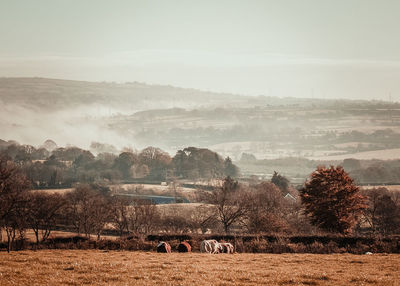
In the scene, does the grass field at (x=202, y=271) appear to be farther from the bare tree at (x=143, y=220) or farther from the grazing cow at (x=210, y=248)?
the bare tree at (x=143, y=220)

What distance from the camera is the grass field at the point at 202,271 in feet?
74.6

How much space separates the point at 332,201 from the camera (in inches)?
2522

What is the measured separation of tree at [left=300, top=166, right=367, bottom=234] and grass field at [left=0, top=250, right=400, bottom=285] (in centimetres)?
3119

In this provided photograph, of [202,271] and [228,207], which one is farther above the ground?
[202,271]

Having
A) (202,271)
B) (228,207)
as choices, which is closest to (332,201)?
(228,207)

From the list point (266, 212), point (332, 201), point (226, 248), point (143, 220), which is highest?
point (226, 248)

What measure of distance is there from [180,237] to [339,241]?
14.9 metres

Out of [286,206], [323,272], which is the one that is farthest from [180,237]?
[286,206]

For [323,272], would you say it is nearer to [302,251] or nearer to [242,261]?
[242,261]

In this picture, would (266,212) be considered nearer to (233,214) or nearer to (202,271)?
(233,214)

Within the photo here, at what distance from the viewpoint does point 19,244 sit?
4306 cm

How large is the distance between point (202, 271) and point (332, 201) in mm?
41887

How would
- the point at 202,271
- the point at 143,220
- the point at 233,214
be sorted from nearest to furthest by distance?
1. the point at 202,271
2. the point at 233,214
3. the point at 143,220

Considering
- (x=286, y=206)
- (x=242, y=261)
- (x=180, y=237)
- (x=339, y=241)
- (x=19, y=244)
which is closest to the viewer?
(x=242, y=261)
